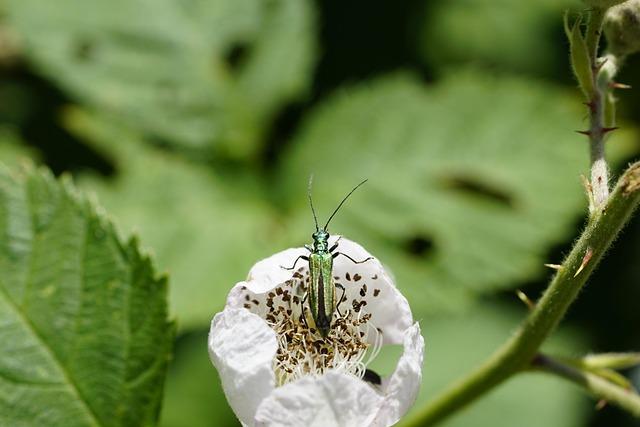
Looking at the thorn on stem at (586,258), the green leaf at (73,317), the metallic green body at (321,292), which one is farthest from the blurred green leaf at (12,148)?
the thorn on stem at (586,258)

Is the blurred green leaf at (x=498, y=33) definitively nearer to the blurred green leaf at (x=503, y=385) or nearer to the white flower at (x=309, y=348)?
the blurred green leaf at (x=503, y=385)

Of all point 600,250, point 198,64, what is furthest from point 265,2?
point 600,250

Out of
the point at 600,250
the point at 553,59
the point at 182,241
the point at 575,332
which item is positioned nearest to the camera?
the point at 600,250

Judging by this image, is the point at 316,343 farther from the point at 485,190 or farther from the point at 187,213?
the point at 485,190

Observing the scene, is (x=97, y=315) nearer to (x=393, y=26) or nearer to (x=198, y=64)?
(x=198, y=64)

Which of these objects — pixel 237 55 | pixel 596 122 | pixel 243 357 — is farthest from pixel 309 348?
pixel 237 55

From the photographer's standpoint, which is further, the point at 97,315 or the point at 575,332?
the point at 575,332
